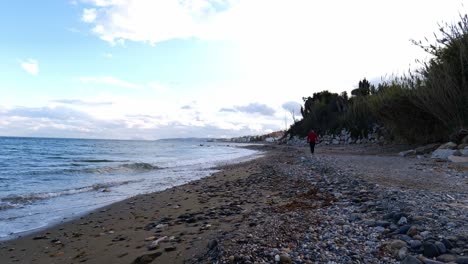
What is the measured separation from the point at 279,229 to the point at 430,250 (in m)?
1.82

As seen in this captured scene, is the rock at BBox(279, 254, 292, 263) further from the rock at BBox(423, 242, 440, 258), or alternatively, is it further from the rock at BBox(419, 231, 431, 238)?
the rock at BBox(419, 231, 431, 238)

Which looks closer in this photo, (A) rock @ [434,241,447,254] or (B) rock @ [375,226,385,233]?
(A) rock @ [434,241,447,254]

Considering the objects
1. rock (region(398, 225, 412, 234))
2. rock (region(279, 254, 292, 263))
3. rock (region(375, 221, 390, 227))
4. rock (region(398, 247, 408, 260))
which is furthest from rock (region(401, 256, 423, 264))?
rock (region(375, 221, 390, 227))

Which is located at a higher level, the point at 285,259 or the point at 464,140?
the point at 464,140

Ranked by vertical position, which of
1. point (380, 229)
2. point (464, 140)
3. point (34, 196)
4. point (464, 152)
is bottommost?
point (34, 196)

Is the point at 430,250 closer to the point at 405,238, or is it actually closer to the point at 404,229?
the point at 405,238

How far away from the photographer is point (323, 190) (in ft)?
25.3

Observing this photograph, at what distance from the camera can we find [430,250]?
314 cm

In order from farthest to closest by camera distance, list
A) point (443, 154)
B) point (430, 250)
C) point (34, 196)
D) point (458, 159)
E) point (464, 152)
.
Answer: point (443, 154) → point (464, 152) → point (458, 159) → point (34, 196) → point (430, 250)

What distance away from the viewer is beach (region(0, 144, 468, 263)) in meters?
3.40

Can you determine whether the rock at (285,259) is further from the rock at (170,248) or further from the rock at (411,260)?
the rock at (170,248)

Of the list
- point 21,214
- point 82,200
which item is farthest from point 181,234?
point 82,200

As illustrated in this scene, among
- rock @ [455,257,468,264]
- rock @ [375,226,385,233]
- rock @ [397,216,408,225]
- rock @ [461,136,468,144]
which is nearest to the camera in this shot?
rock @ [455,257,468,264]

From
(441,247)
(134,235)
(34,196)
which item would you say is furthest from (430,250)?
(34,196)
